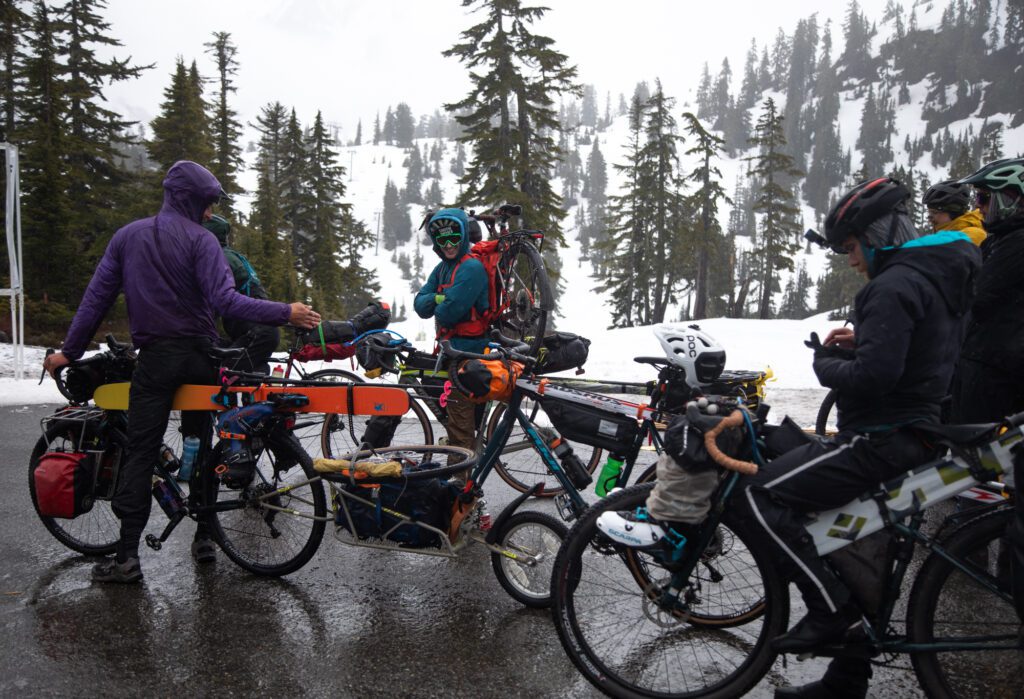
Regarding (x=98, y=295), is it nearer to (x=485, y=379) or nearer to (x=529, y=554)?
(x=485, y=379)

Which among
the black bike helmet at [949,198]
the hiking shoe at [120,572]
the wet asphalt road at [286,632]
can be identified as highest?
the black bike helmet at [949,198]

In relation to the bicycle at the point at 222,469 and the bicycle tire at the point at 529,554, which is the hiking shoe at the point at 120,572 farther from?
the bicycle tire at the point at 529,554

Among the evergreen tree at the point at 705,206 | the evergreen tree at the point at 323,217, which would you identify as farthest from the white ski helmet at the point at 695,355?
the evergreen tree at the point at 705,206

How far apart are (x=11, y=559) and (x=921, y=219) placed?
8317cm

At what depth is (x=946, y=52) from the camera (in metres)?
186

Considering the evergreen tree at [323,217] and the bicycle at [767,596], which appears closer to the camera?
the bicycle at [767,596]

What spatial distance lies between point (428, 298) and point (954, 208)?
14.2ft

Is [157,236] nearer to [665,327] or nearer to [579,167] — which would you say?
[665,327]

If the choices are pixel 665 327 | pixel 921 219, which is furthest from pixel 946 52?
pixel 665 327

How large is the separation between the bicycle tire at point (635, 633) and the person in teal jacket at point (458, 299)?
2151 millimetres

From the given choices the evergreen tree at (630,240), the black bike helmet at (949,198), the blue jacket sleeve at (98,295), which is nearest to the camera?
the blue jacket sleeve at (98,295)

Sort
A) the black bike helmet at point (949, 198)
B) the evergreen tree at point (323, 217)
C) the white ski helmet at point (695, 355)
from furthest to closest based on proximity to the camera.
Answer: the evergreen tree at point (323, 217) < the black bike helmet at point (949, 198) < the white ski helmet at point (695, 355)

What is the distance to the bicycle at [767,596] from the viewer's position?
2.71 meters

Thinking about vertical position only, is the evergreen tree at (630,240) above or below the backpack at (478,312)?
above
